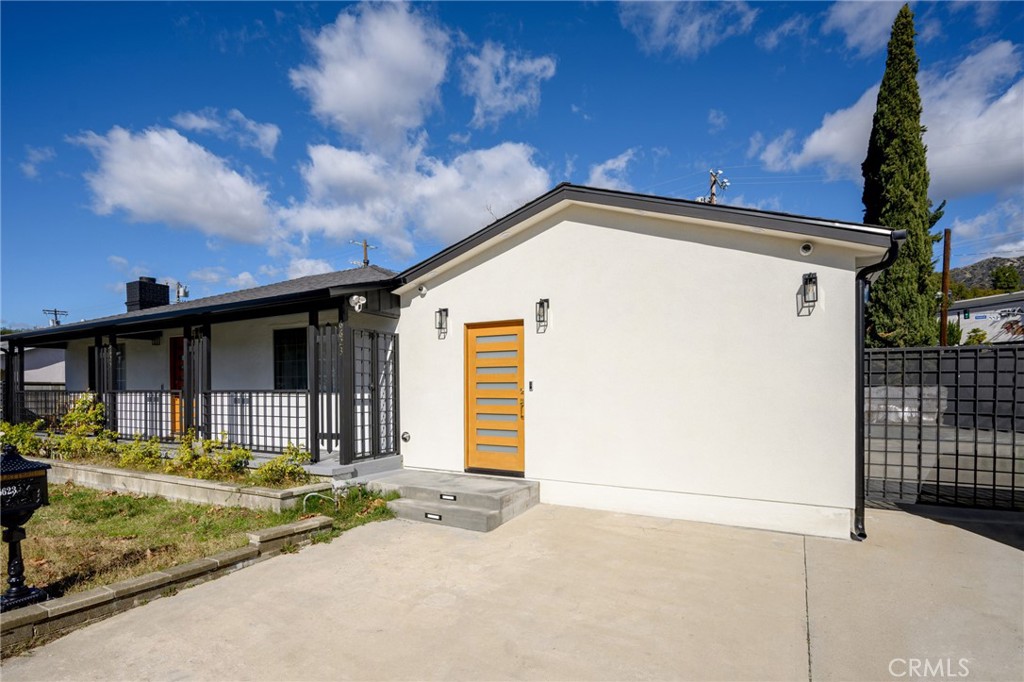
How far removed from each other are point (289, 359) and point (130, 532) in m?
4.33

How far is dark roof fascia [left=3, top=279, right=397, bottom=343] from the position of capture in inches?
260

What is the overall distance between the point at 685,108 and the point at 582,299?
6.97 metres

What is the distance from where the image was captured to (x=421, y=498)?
19.5 ft

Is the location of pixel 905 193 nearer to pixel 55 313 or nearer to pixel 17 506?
pixel 17 506

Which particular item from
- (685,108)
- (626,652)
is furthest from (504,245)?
(685,108)

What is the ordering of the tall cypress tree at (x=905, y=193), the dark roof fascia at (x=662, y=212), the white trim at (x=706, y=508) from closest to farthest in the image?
the dark roof fascia at (x=662, y=212)
the white trim at (x=706, y=508)
the tall cypress tree at (x=905, y=193)

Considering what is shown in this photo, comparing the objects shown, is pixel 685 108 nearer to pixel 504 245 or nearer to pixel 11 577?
pixel 504 245

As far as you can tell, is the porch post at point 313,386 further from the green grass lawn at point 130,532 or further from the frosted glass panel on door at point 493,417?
the frosted glass panel on door at point 493,417

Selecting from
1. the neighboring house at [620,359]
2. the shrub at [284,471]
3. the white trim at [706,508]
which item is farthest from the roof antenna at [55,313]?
the white trim at [706,508]

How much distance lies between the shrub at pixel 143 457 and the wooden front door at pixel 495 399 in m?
5.12

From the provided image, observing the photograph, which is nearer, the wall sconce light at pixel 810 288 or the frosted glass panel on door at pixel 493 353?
the wall sconce light at pixel 810 288

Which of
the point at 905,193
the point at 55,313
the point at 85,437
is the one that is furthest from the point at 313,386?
the point at 55,313

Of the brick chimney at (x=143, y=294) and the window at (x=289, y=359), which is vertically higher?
the brick chimney at (x=143, y=294)

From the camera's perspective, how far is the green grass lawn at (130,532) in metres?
4.04
